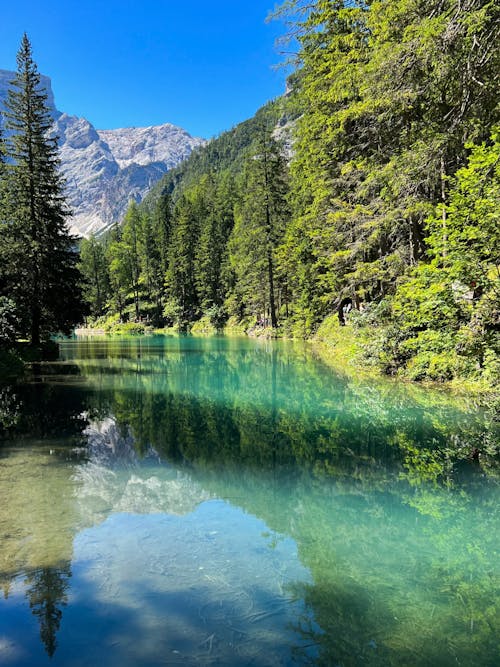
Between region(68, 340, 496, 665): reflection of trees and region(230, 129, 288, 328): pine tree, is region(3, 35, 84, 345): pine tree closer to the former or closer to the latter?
region(68, 340, 496, 665): reflection of trees

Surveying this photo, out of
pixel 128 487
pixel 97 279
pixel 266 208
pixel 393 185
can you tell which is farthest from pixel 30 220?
pixel 97 279

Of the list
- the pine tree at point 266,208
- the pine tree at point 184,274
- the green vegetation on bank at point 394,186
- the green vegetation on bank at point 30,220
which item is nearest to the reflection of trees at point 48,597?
the green vegetation on bank at point 394,186

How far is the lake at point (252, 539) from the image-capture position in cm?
344

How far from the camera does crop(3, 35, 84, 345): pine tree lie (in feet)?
80.7

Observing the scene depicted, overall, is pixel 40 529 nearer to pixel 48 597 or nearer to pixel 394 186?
pixel 48 597

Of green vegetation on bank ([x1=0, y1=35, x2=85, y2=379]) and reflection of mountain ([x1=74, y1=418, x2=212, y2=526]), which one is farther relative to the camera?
green vegetation on bank ([x1=0, y1=35, x2=85, y2=379])

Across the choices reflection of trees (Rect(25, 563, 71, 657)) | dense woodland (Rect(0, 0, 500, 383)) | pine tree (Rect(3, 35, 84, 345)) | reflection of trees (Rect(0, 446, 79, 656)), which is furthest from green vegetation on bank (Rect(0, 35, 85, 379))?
reflection of trees (Rect(25, 563, 71, 657))

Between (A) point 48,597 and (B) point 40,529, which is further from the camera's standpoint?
(B) point 40,529

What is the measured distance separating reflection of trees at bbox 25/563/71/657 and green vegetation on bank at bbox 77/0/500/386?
8.46m

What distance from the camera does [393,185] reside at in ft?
A: 44.6

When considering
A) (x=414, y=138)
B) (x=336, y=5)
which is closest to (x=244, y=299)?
(x=336, y=5)

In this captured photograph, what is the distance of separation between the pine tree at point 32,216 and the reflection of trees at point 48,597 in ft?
72.5

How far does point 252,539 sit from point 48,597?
2070 mm

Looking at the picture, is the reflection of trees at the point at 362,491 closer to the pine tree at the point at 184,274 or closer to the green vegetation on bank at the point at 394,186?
the green vegetation on bank at the point at 394,186
